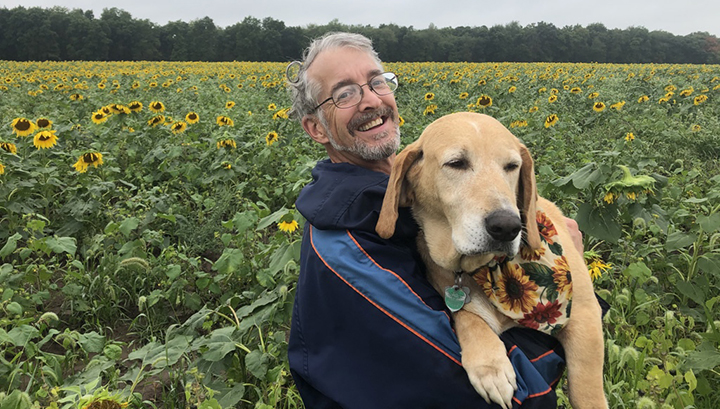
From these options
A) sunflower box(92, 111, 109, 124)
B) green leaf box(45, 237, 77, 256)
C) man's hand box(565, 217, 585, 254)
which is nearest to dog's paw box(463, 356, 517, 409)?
man's hand box(565, 217, 585, 254)

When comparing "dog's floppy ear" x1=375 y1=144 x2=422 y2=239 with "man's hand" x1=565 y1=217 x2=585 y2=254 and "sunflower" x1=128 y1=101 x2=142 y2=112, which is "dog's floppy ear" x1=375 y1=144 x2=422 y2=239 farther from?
"sunflower" x1=128 y1=101 x2=142 y2=112

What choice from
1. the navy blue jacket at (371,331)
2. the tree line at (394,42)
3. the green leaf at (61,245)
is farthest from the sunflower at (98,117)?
the tree line at (394,42)

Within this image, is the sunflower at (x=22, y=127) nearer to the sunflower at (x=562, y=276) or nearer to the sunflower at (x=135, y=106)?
the sunflower at (x=135, y=106)

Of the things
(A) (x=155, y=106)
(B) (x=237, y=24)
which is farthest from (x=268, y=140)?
(B) (x=237, y=24)

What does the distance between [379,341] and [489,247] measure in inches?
20.0

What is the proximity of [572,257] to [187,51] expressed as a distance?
53.6 metres

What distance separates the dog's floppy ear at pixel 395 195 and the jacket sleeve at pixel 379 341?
0.22 feet

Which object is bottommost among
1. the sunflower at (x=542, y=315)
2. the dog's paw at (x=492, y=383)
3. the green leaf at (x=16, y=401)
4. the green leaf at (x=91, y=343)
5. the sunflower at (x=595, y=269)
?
the green leaf at (x=91, y=343)

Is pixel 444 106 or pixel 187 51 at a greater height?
pixel 187 51

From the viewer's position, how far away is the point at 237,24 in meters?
50.9

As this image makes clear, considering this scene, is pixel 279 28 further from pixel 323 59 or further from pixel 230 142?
pixel 323 59

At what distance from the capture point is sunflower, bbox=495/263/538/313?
1.65 meters

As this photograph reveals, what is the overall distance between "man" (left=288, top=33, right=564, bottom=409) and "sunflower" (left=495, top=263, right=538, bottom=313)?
132mm

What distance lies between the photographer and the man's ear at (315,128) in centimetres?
240
